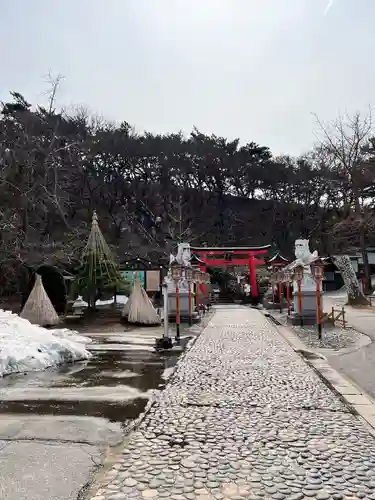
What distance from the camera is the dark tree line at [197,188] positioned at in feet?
115

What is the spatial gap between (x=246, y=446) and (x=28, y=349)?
18.7 ft

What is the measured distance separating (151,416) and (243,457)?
168cm

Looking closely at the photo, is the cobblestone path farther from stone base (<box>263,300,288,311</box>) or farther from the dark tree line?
the dark tree line

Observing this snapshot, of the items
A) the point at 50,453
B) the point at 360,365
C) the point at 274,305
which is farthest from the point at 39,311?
the point at 274,305

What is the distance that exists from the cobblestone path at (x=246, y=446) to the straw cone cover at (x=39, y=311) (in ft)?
31.0

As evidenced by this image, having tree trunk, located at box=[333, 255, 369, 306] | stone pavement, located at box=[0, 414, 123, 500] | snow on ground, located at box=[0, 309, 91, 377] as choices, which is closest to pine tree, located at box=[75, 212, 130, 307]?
snow on ground, located at box=[0, 309, 91, 377]

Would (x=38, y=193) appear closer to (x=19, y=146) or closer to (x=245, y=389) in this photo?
(x=19, y=146)

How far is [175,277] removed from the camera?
586 inches

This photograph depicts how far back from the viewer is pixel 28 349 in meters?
8.83

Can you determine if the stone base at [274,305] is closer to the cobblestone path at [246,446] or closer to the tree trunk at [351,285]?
the tree trunk at [351,285]

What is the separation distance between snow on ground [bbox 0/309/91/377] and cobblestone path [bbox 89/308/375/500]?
2715mm

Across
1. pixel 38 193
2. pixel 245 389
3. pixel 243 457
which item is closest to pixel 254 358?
pixel 245 389

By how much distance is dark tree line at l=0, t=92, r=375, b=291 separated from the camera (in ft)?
115

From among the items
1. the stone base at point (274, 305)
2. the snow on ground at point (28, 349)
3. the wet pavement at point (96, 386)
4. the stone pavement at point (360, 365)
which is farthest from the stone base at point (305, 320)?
the snow on ground at point (28, 349)
